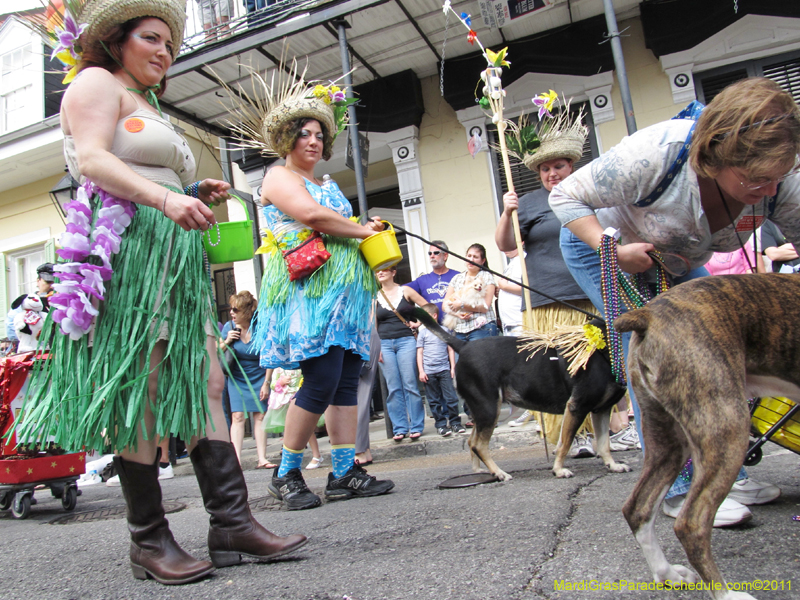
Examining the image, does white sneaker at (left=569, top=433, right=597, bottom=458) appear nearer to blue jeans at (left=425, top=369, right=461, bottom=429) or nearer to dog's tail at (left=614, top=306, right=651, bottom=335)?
blue jeans at (left=425, top=369, right=461, bottom=429)

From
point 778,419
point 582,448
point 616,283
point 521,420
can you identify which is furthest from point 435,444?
point 616,283

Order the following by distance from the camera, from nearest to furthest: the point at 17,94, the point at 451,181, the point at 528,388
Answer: the point at 528,388 → the point at 451,181 → the point at 17,94

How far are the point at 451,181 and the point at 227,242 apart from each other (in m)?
7.09

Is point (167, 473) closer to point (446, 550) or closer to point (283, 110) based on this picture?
point (283, 110)

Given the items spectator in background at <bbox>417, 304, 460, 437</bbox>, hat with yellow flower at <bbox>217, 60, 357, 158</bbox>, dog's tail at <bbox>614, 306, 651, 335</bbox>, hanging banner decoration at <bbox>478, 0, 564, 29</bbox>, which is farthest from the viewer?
hanging banner decoration at <bbox>478, 0, 564, 29</bbox>

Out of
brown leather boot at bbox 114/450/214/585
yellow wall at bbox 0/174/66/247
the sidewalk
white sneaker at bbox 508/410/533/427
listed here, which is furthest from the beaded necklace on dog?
yellow wall at bbox 0/174/66/247

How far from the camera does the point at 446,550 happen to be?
6.48ft

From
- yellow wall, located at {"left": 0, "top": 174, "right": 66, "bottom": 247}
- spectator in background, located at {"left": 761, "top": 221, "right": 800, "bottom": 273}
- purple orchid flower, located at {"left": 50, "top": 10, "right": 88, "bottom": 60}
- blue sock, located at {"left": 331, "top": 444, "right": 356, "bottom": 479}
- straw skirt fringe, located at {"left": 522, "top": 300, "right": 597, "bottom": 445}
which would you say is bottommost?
blue sock, located at {"left": 331, "top": 444, "right": 356, "bottom": 479}

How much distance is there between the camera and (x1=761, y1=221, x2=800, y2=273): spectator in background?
13.8 ft

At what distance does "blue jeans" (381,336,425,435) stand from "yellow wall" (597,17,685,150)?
4.23m

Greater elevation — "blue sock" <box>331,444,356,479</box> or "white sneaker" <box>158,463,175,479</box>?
"blue sock" <box>331,444,356,479</box>

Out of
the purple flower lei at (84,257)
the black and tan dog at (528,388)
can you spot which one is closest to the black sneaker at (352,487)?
the black and tan dog at (528,388)

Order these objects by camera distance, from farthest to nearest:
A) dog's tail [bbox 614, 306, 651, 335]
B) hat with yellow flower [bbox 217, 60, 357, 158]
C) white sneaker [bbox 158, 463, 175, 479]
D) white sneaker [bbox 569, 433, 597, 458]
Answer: white sneaker [bbox 158, 463, 175, 479]
white sneaker [bbox 569, 433, 597, 458]
hat with yellow flower [bbox 217, 60, 357, 158]
dog's tail [bbox 614, 306, 651, 335]

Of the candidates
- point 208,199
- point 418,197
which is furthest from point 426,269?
point 208,199
